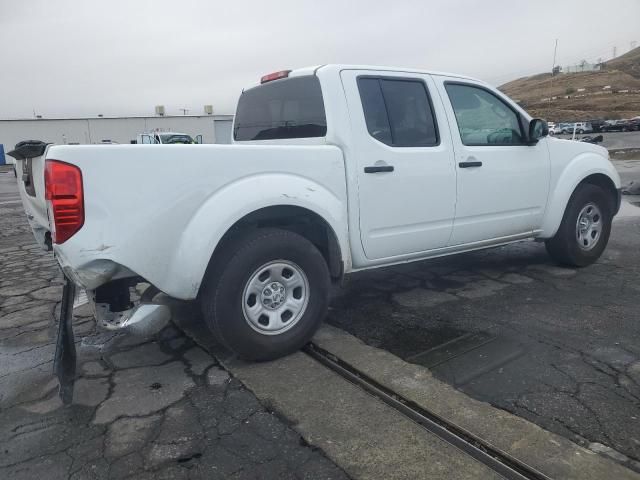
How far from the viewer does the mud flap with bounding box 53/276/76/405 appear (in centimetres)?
293

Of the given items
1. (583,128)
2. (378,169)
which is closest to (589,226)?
(378,169)

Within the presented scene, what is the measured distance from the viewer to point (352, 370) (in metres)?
3.31

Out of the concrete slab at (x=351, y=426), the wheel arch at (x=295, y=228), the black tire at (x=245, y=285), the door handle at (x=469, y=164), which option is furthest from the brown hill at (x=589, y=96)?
the concrete slab at (x=351, y=426)

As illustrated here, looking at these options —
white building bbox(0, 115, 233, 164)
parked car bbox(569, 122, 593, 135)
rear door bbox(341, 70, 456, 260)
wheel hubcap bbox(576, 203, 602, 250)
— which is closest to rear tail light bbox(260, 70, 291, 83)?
rear door bbox(341, 70, 456, 260)

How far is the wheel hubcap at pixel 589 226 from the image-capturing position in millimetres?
5305

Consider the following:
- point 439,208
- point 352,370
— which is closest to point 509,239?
point 439,208

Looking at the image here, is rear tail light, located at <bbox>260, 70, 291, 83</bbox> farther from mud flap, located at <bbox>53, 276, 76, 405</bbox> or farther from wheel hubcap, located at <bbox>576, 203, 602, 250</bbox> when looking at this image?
wheel hubcap, located at <bbox>576, 203, 602, 250</bbox>

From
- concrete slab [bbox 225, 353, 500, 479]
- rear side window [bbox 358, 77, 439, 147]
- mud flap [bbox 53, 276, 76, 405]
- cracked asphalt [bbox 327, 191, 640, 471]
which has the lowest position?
cracked asphalt [bbox 327, 191, 640, 471]

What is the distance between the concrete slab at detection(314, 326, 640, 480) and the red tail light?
1836 millimetres

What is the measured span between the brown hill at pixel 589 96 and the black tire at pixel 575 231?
203 ft

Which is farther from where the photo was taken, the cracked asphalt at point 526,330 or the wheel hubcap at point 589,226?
the wheel hubcap at point 589,226

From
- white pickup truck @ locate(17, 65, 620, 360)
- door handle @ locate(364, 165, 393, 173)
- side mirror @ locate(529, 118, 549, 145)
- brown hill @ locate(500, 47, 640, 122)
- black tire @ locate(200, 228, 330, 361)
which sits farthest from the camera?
brown hill @ locate(500, 47, 640, 122)

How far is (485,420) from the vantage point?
2658 millimetres

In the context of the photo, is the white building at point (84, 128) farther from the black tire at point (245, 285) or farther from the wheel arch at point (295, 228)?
the black tire at point (245, 285)
